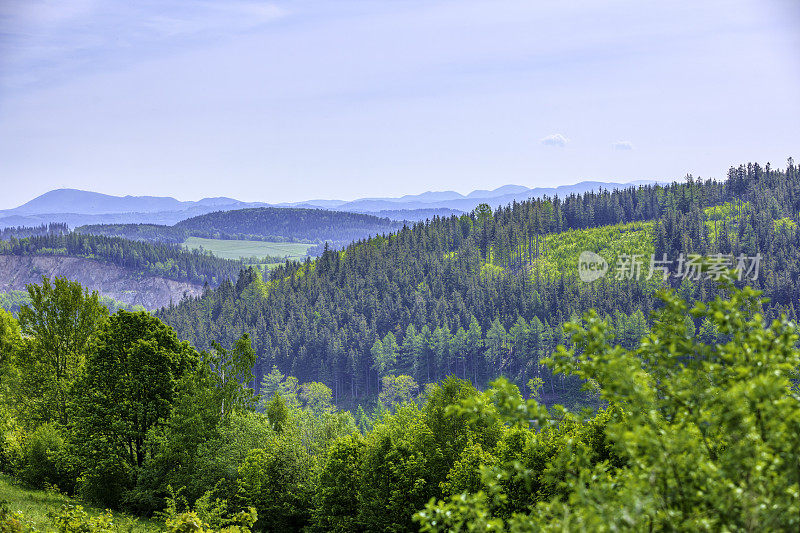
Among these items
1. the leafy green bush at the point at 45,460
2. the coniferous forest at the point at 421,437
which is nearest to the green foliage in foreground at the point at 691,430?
the coniferous forest at the point at 421,437

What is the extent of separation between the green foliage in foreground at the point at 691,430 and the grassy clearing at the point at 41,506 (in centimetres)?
1869

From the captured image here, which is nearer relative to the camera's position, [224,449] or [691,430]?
[691,430]

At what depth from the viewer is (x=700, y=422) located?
9.23 meters

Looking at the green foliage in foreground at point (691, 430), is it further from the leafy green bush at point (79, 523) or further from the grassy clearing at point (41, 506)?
the grassy clearing at point (41, 506)

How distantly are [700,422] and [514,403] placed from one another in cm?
304

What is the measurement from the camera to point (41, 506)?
2541 centimetres

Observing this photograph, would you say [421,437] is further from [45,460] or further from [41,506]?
[45,460]

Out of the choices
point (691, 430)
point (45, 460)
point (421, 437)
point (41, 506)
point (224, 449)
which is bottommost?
point (224, 449)

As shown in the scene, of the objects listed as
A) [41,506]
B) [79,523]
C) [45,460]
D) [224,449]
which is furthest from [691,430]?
[45,460]

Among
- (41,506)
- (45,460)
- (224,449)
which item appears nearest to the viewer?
(41,506)

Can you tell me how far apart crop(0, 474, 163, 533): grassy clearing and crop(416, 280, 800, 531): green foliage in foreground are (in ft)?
61.3

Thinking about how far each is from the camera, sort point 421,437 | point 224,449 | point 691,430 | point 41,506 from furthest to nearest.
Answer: point 224,449, point 421,437, point 41,506, point 691,430

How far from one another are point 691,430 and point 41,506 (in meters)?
27.7

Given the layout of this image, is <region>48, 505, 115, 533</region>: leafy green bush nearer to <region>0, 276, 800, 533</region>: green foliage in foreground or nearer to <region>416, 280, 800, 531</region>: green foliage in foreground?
<region>0, 276, 800, 533</region>: green foliage in foreground
